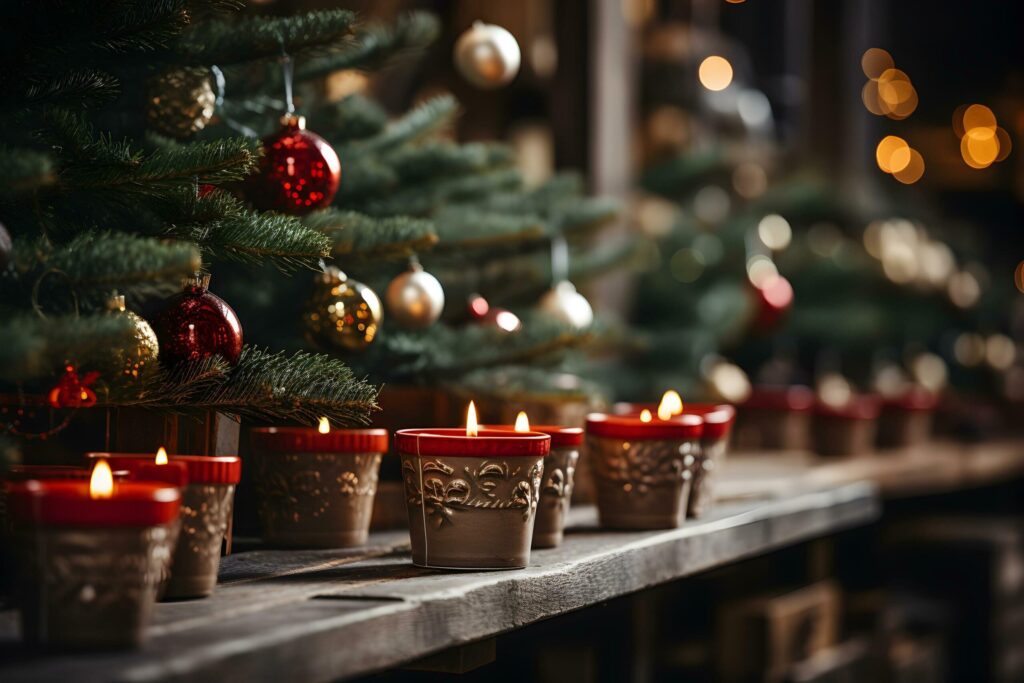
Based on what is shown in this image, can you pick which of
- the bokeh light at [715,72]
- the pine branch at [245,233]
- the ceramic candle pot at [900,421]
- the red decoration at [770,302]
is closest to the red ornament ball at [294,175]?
the pine branch at [245,233]

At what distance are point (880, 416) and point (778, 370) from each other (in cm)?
30

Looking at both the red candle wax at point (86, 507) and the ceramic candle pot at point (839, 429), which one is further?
the ceramic candle pot at point (839, 429)

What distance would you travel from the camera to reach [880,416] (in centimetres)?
342

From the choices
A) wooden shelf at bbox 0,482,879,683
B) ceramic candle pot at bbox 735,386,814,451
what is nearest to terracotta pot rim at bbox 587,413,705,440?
wooden shelf at bbox 0,482,879,683

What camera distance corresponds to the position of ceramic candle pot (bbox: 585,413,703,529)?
1.55 m

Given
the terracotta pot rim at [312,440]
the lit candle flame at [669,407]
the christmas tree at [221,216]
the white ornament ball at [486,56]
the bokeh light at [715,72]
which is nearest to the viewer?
the christmas tree at [221,216]

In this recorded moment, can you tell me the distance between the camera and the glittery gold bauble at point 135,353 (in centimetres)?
109

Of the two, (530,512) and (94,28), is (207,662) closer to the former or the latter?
(530,512)

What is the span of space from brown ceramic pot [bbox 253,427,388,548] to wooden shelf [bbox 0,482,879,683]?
3cm

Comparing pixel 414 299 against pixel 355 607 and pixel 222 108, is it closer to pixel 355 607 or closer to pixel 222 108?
pixel 222 108

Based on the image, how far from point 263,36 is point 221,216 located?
309mm

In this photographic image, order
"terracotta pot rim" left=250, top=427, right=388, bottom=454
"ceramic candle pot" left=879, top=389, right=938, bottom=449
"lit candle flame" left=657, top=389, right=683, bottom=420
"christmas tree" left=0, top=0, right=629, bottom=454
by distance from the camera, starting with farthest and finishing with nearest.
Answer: "ceramic candle pot" left=879, top=389, right=938, bottom=449, "lit candle flame" left=657, top=389, right=683, bottom=420, "terracotta pot rim" left=250, top=427, right=388, bottom=454, "christmas tree" left=0, top=0, right=629, bottom=454

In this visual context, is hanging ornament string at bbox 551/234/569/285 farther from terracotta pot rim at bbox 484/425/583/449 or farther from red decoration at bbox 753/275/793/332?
red decoration at bbox 753/275/793/332

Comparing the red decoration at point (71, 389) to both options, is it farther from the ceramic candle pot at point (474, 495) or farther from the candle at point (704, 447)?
the candle at point (704, 447)
